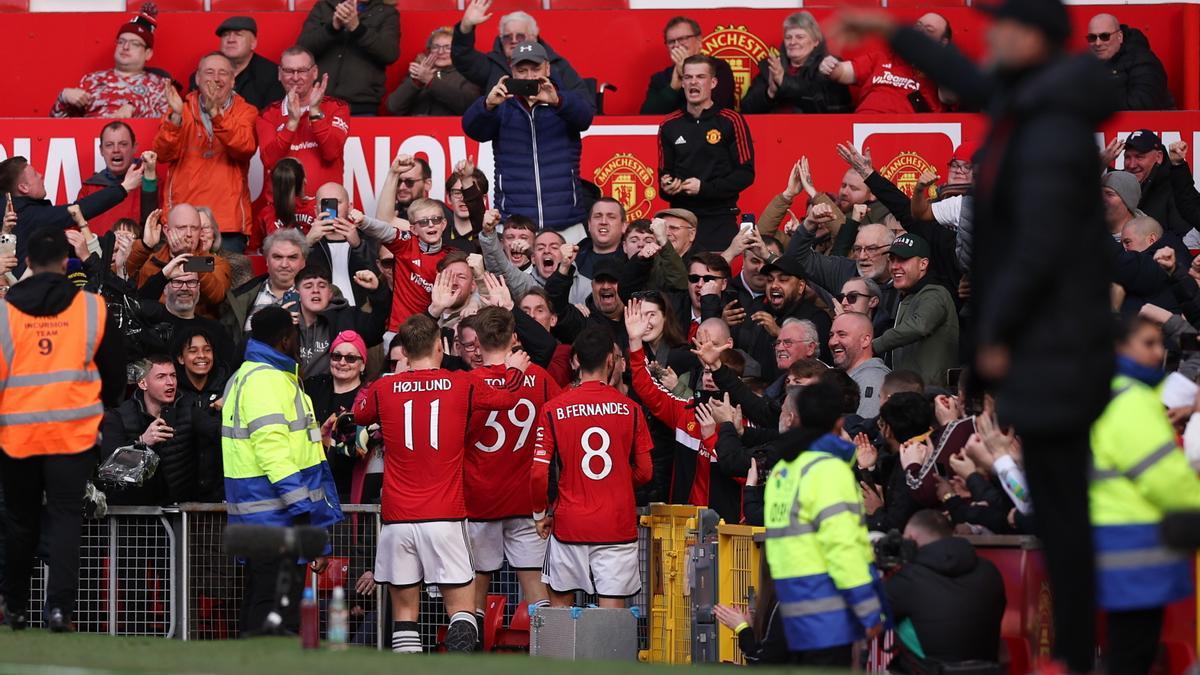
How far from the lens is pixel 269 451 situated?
9.90 meters

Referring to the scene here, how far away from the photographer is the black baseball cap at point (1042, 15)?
553 centimetres

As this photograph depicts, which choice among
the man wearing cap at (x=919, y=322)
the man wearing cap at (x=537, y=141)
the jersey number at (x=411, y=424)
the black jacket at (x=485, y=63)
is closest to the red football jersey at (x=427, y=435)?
the jersey number at (x=411, y=424)

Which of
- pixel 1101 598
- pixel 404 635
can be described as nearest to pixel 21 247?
pixel 404 635

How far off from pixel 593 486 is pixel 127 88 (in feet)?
23.9

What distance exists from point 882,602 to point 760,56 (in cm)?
960

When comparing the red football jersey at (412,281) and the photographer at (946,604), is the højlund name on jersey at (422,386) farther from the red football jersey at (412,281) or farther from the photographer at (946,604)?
the photographer at (946,604)

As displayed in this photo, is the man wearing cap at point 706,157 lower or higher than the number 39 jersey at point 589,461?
higher

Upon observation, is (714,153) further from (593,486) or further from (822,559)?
(822,559)

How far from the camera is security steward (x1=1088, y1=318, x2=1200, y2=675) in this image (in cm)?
657

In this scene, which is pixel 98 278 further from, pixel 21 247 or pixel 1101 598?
pixel 1101 598

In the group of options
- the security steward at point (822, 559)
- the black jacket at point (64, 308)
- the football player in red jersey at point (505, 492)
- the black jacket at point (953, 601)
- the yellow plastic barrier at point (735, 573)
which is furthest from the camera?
the football player in red jersey at point (505, 492)

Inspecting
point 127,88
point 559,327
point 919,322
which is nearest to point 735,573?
point 919,322

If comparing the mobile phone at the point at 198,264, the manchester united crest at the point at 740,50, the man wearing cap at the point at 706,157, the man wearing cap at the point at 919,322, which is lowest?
the man wearing cap at the point at 919,322

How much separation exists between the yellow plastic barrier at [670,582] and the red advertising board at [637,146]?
18.4 feet
